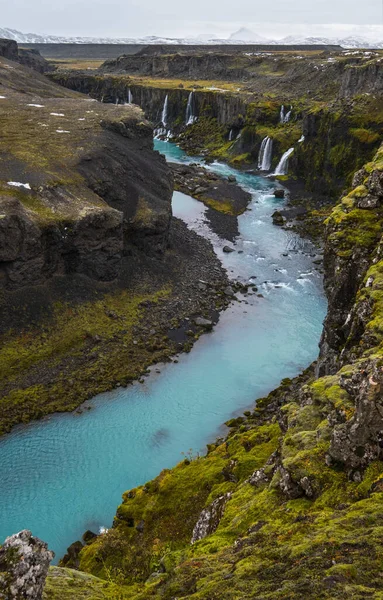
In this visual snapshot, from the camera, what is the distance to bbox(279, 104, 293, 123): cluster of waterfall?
11973 centimetres

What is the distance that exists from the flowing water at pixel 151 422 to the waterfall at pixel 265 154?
177ft

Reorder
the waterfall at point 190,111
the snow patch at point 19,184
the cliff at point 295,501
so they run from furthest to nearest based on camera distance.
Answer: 1. the waterfall at point 190,111
2. the snow patch at point 19,184
3. the cliff at point 295,501

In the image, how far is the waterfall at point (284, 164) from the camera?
4146 inches

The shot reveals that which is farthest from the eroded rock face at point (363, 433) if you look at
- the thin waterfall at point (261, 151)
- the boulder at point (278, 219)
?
the thin waterfall at point (261, 151)

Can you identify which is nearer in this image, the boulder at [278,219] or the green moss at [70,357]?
the green moss at [70,357]

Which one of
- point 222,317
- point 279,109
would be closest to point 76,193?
point 222,317

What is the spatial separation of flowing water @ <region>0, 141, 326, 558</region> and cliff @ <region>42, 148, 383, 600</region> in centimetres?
568

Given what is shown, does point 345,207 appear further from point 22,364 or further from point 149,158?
point 149,158

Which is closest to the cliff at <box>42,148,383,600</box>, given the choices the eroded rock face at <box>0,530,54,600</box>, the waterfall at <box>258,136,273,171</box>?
the eroded rock face at <box>0,530,54,600</box>

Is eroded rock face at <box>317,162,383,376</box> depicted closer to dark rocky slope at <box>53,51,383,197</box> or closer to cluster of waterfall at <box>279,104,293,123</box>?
dark rocky slope at <box>53,51,383,197</box>

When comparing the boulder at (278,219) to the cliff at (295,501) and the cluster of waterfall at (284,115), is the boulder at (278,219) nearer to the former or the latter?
the cliff at (295,501)

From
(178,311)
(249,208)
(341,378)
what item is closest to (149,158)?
(249,208)

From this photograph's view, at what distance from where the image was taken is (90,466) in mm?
36562

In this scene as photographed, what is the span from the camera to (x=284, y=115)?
121 m
